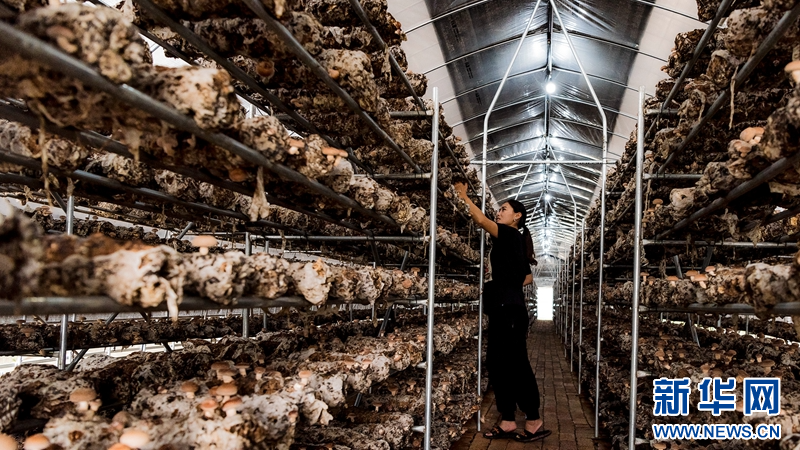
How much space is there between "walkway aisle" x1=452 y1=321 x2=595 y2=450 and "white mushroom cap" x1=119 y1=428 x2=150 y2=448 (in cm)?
420

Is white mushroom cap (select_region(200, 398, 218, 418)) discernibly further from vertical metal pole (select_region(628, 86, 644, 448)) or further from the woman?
the woman

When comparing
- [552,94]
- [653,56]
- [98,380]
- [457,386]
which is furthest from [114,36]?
[552,94]

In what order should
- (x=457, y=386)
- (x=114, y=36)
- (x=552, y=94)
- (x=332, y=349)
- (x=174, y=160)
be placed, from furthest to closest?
(x=552, y=94)
(x=457, y=386)
(x=332, y=349)
(x=174, y=160)
(x=114, y=36)

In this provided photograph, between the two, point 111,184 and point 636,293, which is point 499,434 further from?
point 111,184

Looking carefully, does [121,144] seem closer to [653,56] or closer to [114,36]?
[114,36]

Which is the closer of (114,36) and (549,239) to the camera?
(114,36)

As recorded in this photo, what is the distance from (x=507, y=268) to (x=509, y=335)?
0.64 m

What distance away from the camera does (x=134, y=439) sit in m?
1.93

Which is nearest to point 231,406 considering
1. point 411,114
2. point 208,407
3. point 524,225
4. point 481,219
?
point 208,407

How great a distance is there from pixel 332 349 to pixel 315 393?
3.84 feet

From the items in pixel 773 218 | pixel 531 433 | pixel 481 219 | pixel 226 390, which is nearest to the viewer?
pixel 226 390

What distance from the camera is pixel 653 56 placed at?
8.39 m

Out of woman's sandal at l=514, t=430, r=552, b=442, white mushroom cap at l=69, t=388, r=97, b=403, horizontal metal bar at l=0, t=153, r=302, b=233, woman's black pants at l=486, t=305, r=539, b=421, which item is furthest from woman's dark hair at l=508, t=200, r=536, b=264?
white mushroom cap at l=69, t=388, r=97, b=403

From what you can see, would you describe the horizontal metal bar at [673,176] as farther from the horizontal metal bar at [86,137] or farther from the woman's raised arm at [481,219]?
the horizontal metal bar at [86,137]
